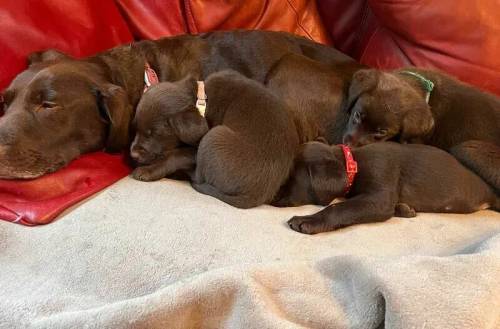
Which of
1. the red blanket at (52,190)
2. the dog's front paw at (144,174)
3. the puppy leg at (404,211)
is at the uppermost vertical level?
the red blanket at (52,190)

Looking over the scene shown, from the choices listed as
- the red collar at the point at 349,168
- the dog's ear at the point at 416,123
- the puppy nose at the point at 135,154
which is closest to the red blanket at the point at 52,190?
the puppy nose at the point at 135,154

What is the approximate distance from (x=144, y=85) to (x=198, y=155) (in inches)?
20.1

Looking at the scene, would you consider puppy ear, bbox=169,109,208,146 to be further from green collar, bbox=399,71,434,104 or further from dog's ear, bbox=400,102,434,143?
green collar, bbox=399,71,434,104

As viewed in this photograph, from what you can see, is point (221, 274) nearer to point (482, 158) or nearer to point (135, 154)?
point (135, 154)

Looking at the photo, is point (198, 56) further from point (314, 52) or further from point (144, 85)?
point (314, 52)

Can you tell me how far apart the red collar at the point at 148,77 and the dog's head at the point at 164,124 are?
0.16m

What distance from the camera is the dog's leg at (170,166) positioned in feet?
5.68

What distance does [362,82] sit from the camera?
6.95 ft

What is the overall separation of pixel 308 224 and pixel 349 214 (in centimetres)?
17

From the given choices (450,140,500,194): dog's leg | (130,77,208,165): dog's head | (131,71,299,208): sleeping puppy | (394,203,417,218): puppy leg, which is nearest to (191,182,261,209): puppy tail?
(131,71,299,208): sleeping puppy

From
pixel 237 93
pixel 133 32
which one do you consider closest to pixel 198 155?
pixel 237 93

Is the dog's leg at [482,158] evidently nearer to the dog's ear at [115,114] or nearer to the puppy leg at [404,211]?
the puppy leg at [404,211]

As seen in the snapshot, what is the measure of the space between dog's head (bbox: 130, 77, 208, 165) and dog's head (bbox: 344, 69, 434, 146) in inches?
27.9

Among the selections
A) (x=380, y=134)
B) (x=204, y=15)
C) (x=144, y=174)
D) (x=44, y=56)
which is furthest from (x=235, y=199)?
(x=204, y=15)
